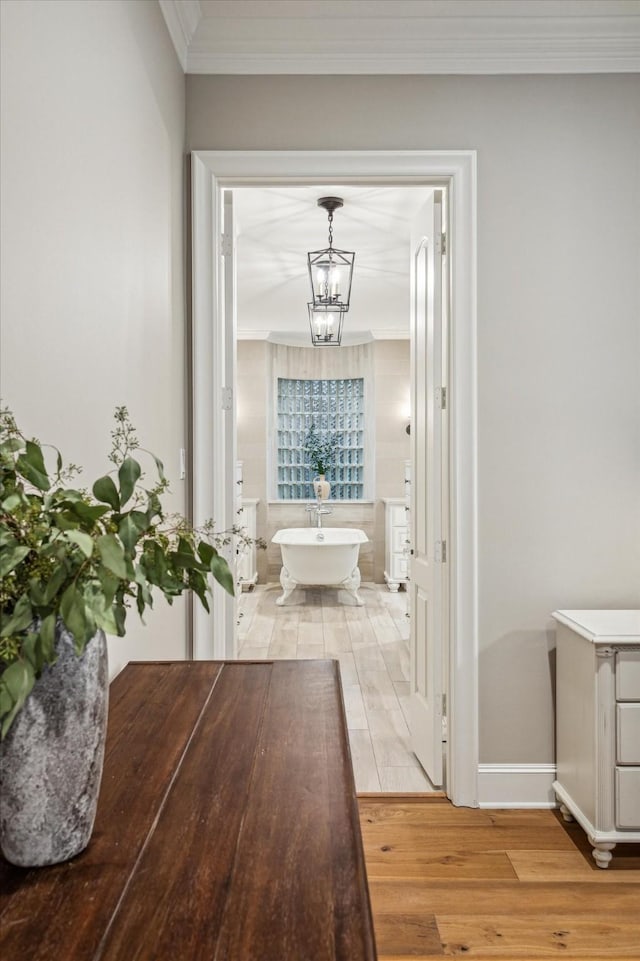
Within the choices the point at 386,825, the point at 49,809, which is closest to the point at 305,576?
the point at 386,825

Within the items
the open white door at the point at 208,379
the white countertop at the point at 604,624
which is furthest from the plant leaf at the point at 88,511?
the white countertop at the point at 604,624

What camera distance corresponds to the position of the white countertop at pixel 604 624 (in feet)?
7.07

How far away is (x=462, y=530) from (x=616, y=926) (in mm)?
1269

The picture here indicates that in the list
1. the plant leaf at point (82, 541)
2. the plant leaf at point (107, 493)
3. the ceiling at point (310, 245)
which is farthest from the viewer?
the ceiling at point (310, 245)

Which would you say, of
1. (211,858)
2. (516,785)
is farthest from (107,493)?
(516,785)

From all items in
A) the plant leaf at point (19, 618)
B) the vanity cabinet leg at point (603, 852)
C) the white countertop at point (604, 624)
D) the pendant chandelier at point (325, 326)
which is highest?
the pendant chandelier at point (325, 326)

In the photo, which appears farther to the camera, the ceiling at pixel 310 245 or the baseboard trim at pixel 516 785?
the ceiling at pixel 310 245

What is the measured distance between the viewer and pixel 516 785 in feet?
8.34

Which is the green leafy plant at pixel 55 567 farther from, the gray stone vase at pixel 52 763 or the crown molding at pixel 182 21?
the crown molding at pixel 182 21

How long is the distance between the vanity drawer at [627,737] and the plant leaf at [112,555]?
6.67 feet

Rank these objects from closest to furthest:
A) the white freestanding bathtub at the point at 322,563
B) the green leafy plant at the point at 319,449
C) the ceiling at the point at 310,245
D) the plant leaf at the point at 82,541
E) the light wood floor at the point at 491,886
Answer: the plant leaf at the point at 82,541
the light wood floor at the point at 491,886
the ceiling at the point at 310,245
the white freestanding bathtub at the point at 322,563
the green leafy plant at the point at 319,449

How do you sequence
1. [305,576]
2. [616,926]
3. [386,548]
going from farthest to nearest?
[386,548] < [305,576] < [616,926]

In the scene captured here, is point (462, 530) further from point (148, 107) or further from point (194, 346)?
point (148, 107)

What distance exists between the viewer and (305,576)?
6348 mm
